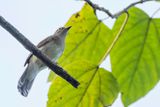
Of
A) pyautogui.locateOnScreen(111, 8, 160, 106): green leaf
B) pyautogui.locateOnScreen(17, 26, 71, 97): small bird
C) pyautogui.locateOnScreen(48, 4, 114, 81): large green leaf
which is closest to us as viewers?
pyautogui.locateOnScreen(111, 8, 160, 106): green leaf

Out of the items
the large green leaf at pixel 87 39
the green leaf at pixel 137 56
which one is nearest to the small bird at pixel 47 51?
the large green leaf at pixel 87 39

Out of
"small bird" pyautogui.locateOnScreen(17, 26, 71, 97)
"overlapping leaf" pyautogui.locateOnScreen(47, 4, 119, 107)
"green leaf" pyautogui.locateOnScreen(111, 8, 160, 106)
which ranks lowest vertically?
"small bird" pyautogui.locateOnScreen(17, 26, 71, 97)

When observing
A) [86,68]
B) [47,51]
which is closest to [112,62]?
[86,68]

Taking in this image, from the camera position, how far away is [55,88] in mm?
1218

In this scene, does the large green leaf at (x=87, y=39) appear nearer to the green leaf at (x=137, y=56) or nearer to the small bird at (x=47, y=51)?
the green leaf at (x=137, y=56)

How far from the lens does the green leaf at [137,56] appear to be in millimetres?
1211

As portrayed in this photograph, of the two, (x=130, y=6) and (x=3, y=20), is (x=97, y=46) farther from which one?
(x=3, y=20)

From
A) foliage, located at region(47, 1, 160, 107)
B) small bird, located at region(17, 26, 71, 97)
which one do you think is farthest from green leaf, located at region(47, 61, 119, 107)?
small bird, located at region(17, 26, 71, 97)

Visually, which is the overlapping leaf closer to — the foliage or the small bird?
the foliage

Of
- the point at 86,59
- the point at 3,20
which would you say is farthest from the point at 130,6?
the point at 3,20

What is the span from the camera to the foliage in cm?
122

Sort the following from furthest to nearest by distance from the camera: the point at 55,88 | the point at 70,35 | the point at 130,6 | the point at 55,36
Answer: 1. the point at 55,36
2. the point at 70,35
3. the point at 130,6
4. the point at 55,88

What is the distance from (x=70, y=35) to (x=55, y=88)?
273 millimetres

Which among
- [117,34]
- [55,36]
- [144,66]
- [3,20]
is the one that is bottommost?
[55,36]
